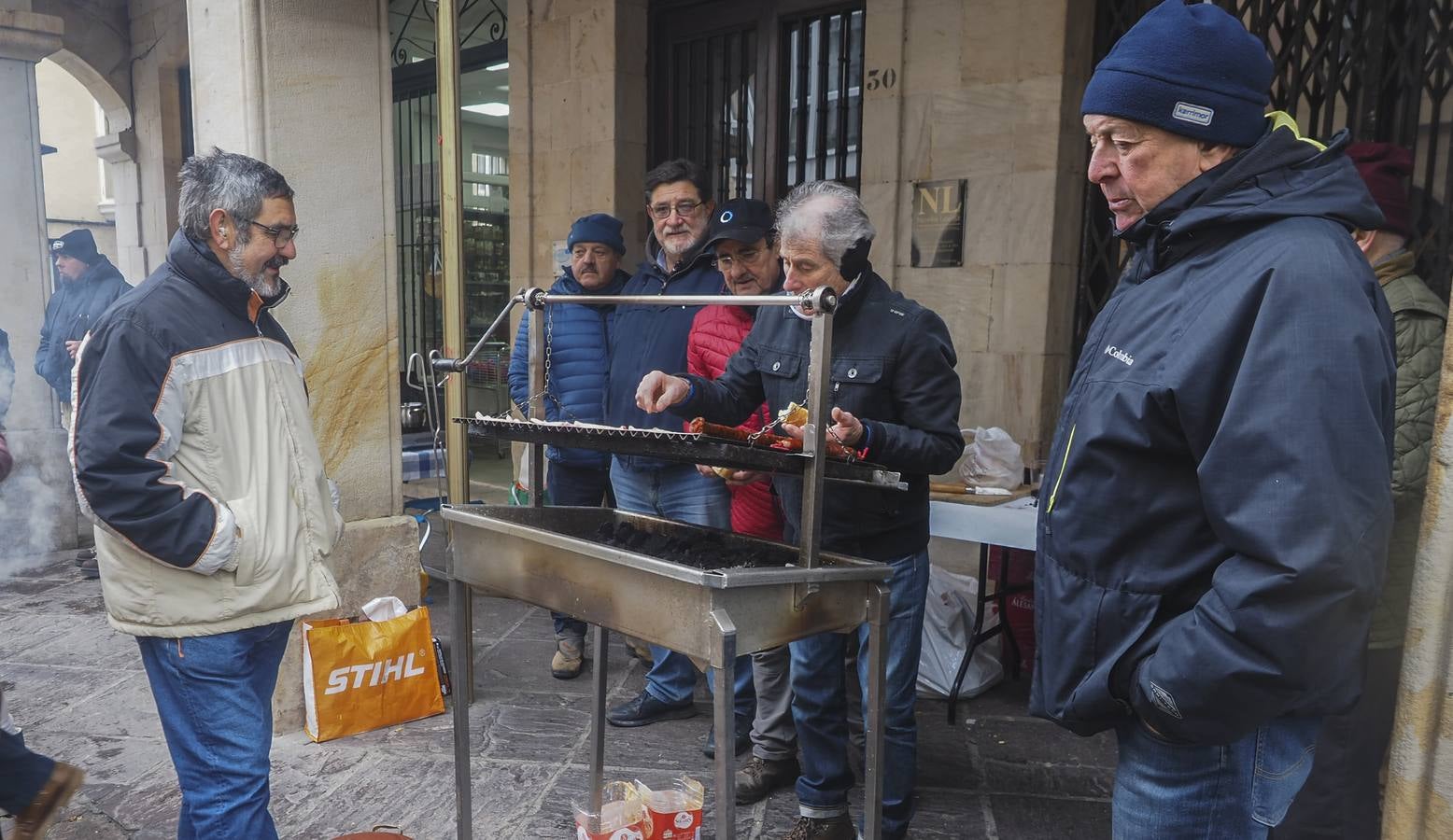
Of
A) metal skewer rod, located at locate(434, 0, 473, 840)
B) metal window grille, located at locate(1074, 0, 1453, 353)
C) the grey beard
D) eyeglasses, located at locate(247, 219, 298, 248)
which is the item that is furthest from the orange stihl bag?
metal window grille, located at locate(1074, 0, 1453, 353)

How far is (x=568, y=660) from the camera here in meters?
4.52

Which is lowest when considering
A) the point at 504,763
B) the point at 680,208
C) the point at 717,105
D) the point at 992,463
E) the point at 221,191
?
the point at 504,763

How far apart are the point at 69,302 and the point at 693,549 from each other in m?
6.91

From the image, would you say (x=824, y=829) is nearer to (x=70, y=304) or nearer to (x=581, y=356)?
(x=581, y=356)

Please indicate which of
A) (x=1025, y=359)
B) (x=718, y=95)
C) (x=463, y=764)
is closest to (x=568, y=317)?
(x=463, y=764)

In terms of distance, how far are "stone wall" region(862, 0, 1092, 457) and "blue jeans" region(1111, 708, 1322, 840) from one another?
378 centimetres

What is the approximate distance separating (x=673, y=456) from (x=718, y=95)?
5.22 metres

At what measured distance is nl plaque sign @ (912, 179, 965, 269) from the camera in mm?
5430

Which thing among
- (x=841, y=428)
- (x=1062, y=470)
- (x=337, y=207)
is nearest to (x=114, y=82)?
(x=337, y=207)

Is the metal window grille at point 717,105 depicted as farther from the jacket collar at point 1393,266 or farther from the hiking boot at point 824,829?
the hiking boot at point 824,829

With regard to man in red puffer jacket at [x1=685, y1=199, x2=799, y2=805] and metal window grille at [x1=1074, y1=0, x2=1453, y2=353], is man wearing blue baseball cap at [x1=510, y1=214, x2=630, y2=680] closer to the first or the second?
man in red puffer jacket at [x1=685, y1=199, x2=799, y2=805]

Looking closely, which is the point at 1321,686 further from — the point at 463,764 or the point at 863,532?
the point at 463,764

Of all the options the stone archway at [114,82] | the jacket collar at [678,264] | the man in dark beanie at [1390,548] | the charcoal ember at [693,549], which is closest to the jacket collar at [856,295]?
the charcoal ember at [693,549]

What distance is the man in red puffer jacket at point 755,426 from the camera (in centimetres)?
338
